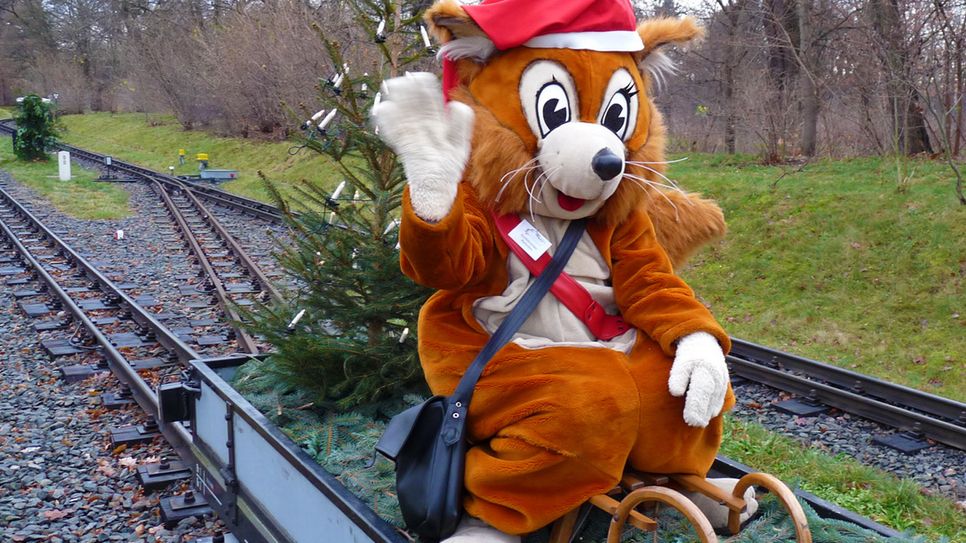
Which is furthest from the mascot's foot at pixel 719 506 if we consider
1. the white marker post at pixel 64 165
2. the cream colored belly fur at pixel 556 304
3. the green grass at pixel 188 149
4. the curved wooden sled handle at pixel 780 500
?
the white marker post at pixel 64 165

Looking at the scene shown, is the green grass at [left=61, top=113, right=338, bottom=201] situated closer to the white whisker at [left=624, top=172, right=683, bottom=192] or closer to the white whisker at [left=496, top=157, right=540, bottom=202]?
the white whisker at [left=624, top=172, right=683, bottom=192]

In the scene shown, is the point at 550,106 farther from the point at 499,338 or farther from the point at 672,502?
the point at 672,502

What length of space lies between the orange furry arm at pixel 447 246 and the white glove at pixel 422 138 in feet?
0.10

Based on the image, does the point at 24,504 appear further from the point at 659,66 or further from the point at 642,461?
the point at 659,66

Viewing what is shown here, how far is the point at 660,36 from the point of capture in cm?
292

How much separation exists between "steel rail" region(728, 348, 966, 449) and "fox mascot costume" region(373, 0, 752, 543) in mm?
3698

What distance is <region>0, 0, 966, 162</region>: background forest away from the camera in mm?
10969

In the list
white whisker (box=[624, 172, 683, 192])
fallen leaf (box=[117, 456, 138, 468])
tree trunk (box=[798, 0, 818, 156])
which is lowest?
fallen leaf (box=[117, 456, 138, 468])

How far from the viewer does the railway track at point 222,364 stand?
3.18m

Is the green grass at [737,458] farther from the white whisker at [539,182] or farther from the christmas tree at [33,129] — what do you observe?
the christmas tree at [33,129]

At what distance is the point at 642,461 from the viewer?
2.54 metres

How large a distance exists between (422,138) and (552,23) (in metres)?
0.64

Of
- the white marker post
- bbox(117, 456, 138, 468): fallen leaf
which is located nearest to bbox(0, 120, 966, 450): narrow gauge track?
bbox(117, 456, 138, 468): fallen leaf

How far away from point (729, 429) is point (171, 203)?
12.9m
